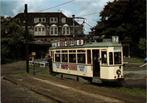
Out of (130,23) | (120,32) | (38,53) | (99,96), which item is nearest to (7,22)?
(38,53)

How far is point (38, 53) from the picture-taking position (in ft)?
313

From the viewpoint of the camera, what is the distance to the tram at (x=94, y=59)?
94.1 feet

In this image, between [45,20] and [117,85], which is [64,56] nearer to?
[117,85]

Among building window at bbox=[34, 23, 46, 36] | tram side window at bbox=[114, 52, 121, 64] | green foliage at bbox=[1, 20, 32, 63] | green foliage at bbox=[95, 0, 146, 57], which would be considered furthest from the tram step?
building window at bbox=[34, 23, 46, 36]

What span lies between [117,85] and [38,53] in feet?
220

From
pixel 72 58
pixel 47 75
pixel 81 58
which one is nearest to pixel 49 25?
pixel 47 75

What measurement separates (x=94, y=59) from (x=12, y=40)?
60.2 metres

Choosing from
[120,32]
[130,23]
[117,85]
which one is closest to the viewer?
[117,85]

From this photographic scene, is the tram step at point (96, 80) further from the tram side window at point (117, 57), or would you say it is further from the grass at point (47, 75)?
the grass at point (47, 75)

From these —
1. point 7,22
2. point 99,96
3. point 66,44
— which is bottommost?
point 99,96

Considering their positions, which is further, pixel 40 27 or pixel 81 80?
pixel 40 27

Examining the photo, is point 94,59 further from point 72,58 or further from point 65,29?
point 65,29

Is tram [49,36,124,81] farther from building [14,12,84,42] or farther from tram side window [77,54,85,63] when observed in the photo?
building [14,12,84,42]

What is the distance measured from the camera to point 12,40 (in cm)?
8906
